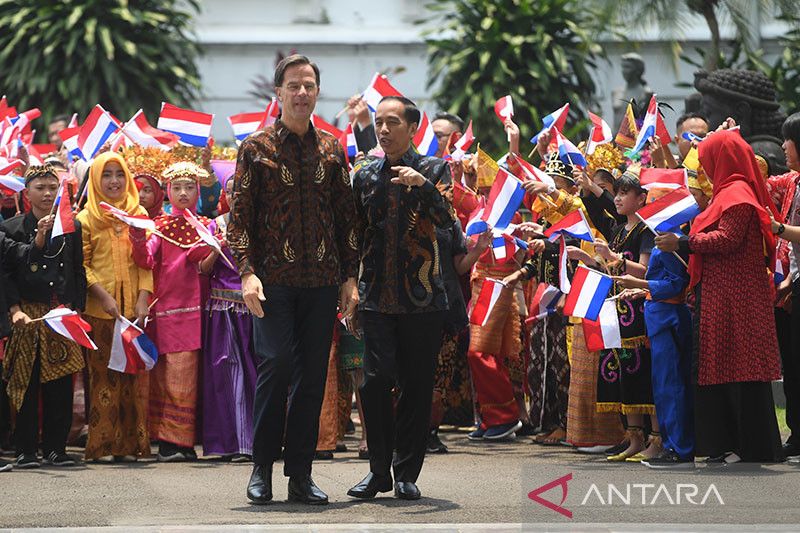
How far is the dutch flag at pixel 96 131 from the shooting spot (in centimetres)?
1105

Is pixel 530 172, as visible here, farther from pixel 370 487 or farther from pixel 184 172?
pixel 370 487

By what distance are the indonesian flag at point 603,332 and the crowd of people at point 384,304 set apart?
20cm

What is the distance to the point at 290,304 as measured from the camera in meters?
7.51

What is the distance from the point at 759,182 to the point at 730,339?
0.92m

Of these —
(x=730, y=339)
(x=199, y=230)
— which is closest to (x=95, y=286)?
(x=199, y=230)

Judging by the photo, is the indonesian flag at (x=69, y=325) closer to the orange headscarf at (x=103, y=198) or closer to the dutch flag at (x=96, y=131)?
the orange headscarf at (x=103, y=198)

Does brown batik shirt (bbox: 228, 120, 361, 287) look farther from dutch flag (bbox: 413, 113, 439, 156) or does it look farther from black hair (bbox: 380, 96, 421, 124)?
dutch flag (bbox: 413, 113, 439, 156)

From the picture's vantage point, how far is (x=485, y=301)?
10.3 meters

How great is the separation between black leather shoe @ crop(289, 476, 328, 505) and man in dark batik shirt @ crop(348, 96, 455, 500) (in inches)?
9.7

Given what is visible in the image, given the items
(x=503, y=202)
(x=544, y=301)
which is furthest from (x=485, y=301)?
(x=503, y=202)

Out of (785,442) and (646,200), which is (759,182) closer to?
(646,200)

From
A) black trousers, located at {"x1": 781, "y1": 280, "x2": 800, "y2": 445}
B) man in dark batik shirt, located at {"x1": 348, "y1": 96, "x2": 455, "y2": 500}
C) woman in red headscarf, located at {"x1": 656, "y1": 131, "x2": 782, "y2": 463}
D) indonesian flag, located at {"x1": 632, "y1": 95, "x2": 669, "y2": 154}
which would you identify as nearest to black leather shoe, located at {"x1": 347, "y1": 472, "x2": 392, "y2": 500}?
man in dark batik shirt, located at {"x1": 348, "y1": 96, "x2": 455, "y2": 500}

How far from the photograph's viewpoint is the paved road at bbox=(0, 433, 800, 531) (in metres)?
6.99

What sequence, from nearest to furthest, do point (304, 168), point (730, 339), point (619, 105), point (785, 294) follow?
point (304, 168) → point (730, 339) → point (785, 294) → point (619, 105)
